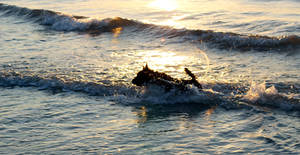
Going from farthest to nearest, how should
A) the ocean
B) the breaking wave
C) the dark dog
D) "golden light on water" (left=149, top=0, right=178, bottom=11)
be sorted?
1. "golden light on water" (left=149, top=0, right=178, bottom=11)
2. the dark dog
3. the breaking wave
4. the ocean

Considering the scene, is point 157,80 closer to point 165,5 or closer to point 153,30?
point 153,30

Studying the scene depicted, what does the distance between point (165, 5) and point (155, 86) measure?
52.1 ft

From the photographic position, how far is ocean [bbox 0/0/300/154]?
6.08 m

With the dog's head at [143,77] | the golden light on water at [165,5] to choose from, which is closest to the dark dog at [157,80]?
the dog's head at [143,77]

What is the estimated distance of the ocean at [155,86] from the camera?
19.9ft

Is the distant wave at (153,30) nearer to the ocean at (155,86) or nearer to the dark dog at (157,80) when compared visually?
the ocean at (155,86)

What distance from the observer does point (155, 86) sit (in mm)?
8070

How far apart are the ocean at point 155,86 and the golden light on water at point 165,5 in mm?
2810

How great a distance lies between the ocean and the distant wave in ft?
0.16

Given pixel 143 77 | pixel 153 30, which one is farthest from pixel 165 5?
pixel 143 77

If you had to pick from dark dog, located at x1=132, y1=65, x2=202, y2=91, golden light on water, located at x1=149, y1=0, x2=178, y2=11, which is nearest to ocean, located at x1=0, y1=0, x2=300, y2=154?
dark dog, located at x1=132, y1=65, x2=202, y2=91

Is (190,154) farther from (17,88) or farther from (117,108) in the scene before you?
(17,88)

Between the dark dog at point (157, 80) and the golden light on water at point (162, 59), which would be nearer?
the dark dog at point (157, 80)

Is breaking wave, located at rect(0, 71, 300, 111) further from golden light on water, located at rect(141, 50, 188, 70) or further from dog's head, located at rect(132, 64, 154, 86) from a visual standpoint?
golden light on water, located at rect(141, 50, 188, 70)
